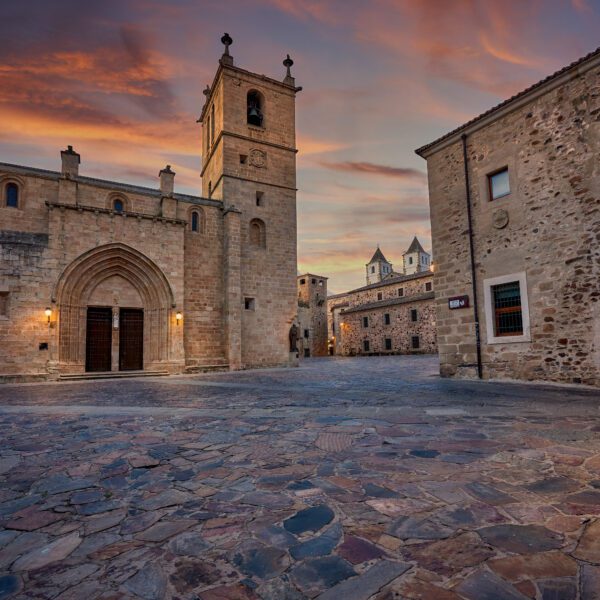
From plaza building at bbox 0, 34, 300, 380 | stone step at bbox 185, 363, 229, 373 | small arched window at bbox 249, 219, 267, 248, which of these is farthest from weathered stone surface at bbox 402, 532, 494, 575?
small arched window at bbox 249, 219, 267, 248

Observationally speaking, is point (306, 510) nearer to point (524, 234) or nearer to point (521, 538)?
point (521, 538)

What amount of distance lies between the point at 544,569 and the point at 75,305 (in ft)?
59.1

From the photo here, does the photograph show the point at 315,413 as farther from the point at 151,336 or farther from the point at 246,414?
the point at 151,336

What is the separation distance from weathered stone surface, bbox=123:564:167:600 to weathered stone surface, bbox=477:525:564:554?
5.46 ft

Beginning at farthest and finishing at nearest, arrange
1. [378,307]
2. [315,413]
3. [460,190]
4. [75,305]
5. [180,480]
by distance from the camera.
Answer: [378,307]
[75,305]
[460,190]
[315,413]
[180,480]

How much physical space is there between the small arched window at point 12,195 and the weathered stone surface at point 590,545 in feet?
63.9

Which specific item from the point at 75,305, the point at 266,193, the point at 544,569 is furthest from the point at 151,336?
the point at 544,569

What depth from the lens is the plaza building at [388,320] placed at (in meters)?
37.4

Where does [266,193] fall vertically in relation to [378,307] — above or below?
above

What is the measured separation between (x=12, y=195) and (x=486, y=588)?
19654 mm

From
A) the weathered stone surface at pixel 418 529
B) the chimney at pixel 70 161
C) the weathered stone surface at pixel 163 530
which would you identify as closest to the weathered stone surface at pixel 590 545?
the weathered stone surface at pixel 418 529

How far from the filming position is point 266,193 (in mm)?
21875

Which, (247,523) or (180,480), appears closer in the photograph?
(247,523)

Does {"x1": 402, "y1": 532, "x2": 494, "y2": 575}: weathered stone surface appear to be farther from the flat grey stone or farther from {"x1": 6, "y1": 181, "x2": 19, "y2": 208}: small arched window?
{"x1": 6, "y1": 181, "x2": 19, "y2": 208}: small arched window
